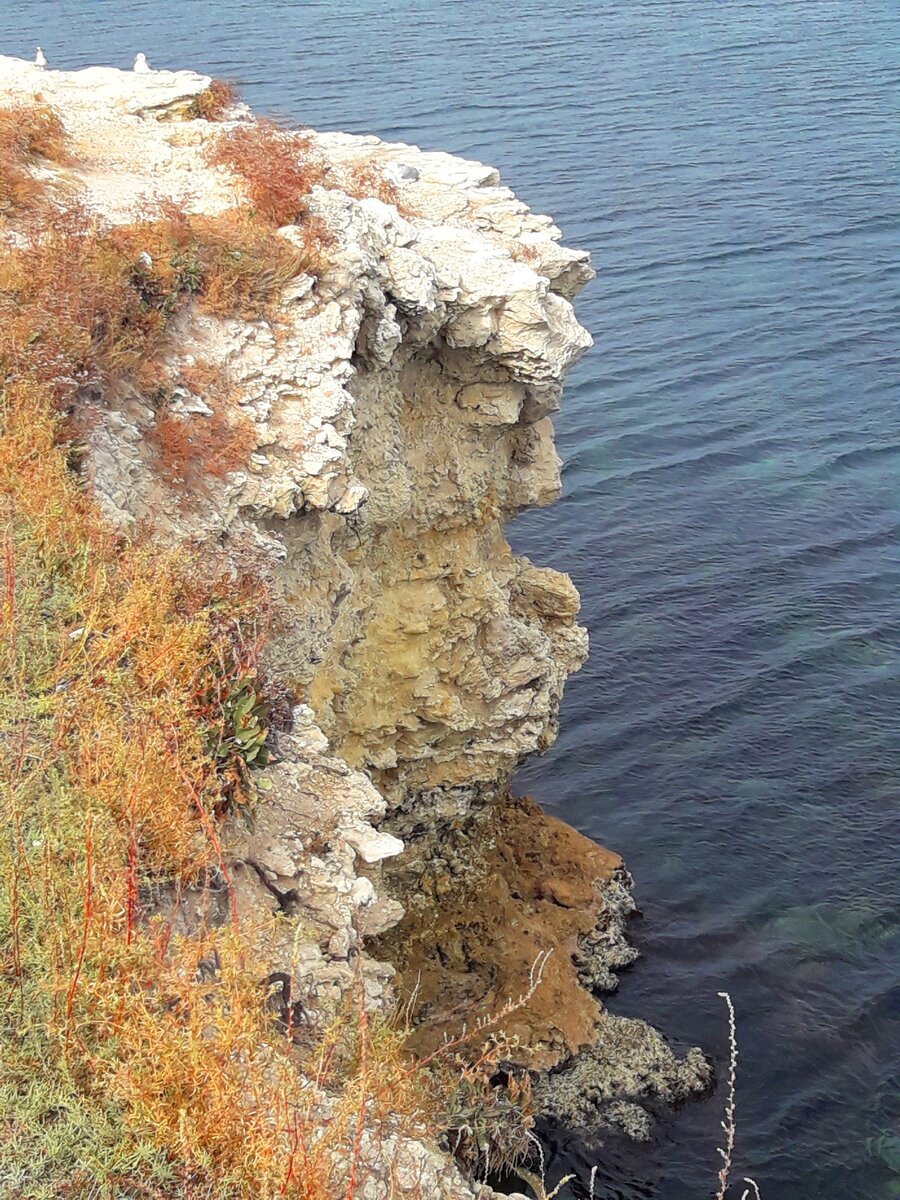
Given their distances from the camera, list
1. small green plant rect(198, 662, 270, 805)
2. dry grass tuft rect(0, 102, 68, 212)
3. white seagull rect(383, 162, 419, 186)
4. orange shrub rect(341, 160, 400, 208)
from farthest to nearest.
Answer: white seagull rect(383, 162, 419, 186)
orange shrub rect(341, 160, 400, 208)
dry grass tuft rect(0, 102, 68, 212)
small green plant rect(198, 662, 270, 805)

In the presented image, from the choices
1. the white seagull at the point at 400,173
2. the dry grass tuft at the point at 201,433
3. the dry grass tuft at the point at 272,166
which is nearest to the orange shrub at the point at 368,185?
the white seagull at the point at 400,173

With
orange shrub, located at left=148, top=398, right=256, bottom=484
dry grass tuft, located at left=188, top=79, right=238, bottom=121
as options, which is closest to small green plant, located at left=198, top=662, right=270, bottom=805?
orange shrub, located at left=148, top=398, right=256, bottom=484

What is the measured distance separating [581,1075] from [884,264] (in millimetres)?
29549

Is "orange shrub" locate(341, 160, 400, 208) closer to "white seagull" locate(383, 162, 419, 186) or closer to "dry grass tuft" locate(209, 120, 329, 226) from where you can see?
"white seagull" locate(383, 162, 419, 186)

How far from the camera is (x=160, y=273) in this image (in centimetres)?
1234

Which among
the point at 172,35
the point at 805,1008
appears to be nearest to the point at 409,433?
the point at 805,1008

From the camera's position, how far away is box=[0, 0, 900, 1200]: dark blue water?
1797cm

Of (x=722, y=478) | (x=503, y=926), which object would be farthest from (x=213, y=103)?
(x=722, y=478)

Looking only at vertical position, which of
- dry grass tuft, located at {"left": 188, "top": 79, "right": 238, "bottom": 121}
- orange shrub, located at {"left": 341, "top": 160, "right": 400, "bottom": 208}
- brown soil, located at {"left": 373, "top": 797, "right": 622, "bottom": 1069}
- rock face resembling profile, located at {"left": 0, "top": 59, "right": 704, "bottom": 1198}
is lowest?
brown soil, located at {"left": 373, "top": 797, "right": 622, "bottom": 1069}

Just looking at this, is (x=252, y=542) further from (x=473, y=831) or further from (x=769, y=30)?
(x=769, y=30)

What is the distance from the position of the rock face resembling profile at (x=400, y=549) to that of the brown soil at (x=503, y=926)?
5 centimetres

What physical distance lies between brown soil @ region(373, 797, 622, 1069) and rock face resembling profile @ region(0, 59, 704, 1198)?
0.05m

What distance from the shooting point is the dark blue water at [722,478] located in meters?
18.0

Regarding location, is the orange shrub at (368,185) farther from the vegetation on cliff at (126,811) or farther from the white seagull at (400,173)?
the vegetation on cliff at (126,811)
